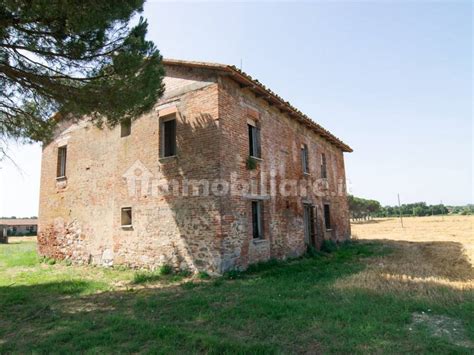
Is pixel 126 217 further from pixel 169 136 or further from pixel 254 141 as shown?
pixel 254 141

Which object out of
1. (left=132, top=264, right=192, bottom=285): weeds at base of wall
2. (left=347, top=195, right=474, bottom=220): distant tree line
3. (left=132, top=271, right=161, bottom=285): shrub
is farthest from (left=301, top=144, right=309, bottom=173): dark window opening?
(left=347, top=195, right=474, bottom=220): distant tree line

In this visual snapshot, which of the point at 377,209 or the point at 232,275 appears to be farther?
the point at 377,209

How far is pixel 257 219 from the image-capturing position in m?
9.83

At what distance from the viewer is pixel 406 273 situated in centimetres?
797

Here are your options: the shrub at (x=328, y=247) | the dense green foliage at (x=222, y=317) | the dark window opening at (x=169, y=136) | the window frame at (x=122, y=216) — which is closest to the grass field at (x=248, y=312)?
the dense green foliage at (x=222, y=317)

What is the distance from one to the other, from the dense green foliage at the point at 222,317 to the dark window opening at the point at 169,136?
4.22m

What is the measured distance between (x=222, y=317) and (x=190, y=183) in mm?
4442

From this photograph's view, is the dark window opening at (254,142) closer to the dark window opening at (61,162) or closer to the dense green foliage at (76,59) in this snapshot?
the dense green foliage at (76,59)

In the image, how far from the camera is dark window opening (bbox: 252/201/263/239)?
972cm

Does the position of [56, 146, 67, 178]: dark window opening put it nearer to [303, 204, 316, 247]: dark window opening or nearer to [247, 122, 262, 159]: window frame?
[247, 122, 262, 159]: window frame

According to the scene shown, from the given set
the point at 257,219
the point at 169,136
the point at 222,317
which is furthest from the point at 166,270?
the point at 169,136

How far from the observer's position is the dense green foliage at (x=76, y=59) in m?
5.18

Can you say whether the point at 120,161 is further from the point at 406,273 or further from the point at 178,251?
the point at 406,273

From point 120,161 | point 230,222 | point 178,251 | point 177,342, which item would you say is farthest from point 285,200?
point 177,342
